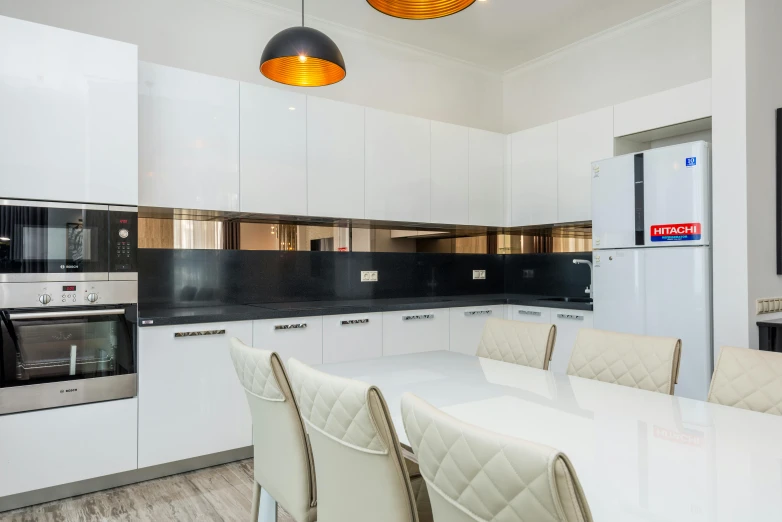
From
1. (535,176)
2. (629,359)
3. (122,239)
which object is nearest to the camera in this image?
(629,359)

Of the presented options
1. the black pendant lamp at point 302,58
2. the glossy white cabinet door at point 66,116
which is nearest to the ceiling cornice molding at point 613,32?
the black pendant lamp at point 302,58

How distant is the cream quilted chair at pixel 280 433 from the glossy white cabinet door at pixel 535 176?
3093 millimetres

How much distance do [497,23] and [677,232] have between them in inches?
84.0

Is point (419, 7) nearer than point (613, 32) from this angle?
Yes

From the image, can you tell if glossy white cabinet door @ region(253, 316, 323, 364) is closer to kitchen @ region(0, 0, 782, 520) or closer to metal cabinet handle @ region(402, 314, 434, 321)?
kitchen @ region(0, 0, 782, 520)

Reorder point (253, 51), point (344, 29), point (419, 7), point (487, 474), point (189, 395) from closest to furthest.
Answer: point (487, 474) < point (419, 7) < point (189, 395) < point (253, 51) < point (344, 29)

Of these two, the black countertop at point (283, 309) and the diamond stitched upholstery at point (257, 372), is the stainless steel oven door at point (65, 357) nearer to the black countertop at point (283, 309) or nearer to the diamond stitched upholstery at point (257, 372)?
the black countertop at point (283, 309)

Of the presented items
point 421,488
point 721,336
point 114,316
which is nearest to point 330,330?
point 114,316

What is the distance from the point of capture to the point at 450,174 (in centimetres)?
413

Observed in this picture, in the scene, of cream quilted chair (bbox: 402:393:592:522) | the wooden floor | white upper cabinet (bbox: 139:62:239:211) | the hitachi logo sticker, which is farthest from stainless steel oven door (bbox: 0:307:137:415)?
the hitachi logo sticker

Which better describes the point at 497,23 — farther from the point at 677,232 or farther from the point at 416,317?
the point at 416,317

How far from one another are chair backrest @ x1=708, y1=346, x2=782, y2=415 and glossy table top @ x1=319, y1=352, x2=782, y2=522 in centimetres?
17

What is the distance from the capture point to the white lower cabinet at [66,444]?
90.7 inches

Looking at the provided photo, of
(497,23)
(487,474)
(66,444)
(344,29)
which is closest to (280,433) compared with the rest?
(487,474)
